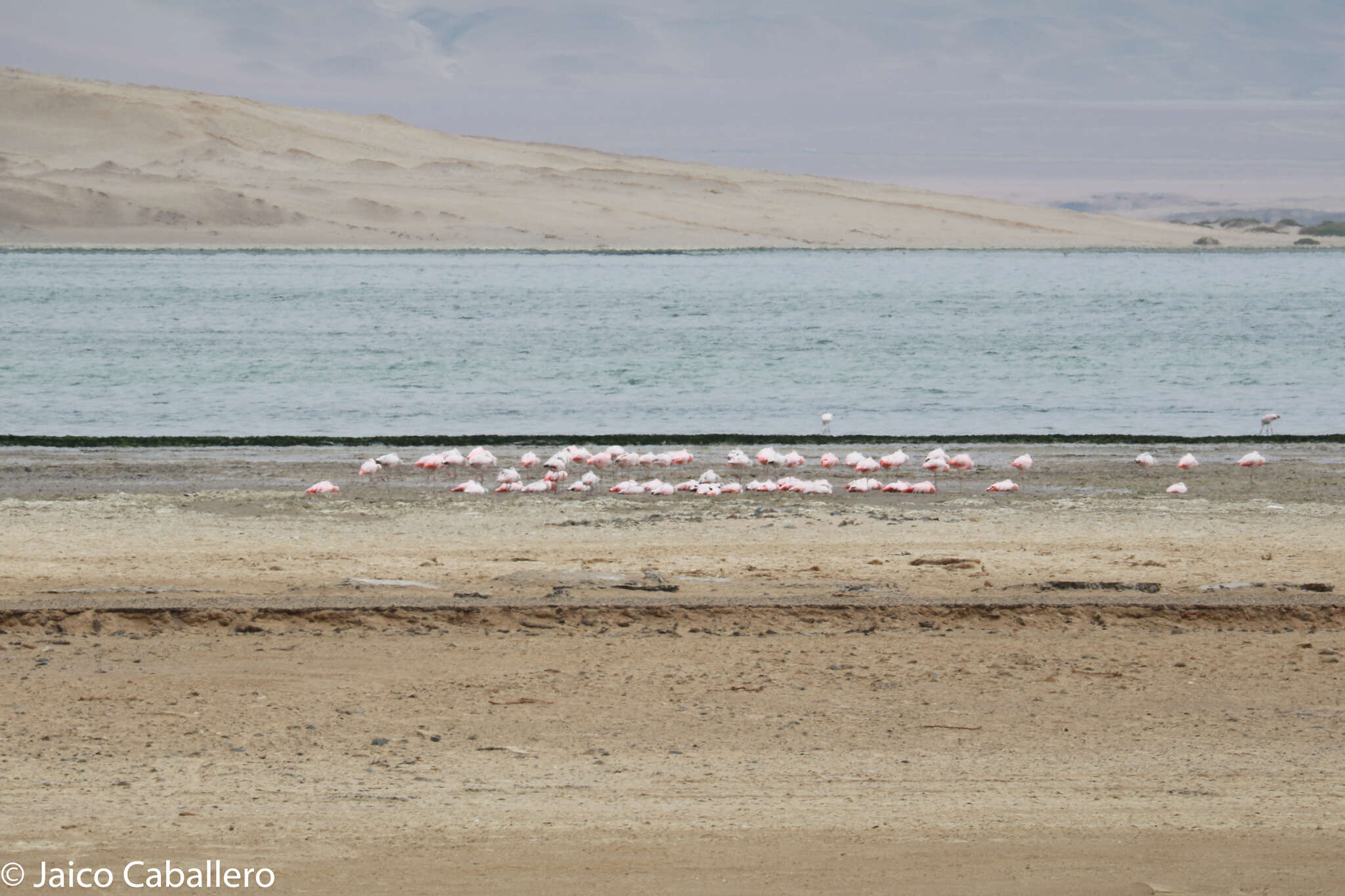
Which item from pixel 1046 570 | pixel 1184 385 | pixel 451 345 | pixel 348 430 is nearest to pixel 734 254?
pixel 451 345

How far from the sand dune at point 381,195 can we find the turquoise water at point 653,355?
35.5 meters

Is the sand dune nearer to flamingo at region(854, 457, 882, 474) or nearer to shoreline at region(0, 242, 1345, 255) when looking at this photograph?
shoreline at region(0, 242, 1345, 255)

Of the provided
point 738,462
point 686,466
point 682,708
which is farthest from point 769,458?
point 682,708

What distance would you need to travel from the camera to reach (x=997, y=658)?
7316 mm

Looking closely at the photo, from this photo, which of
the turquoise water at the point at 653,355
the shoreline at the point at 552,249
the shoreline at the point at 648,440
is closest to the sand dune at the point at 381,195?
the shoreline at the point at 552,249

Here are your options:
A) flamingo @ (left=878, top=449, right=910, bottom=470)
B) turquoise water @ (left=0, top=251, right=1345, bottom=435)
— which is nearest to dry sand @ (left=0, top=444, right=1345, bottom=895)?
flamingo @ (left=878, top=449, right=910, bottom=470)

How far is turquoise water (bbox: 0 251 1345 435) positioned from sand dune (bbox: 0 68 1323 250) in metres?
35.5

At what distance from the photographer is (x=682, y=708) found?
21.5 feet

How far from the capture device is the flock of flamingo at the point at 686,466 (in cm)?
1306

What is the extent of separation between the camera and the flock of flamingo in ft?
42.9

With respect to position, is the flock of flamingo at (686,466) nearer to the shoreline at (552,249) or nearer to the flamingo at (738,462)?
the flamingo at (738,462)

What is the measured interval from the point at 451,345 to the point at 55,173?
90.7 meters

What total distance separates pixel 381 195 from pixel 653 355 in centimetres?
8704

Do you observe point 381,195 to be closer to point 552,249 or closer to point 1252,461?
point 552,249
